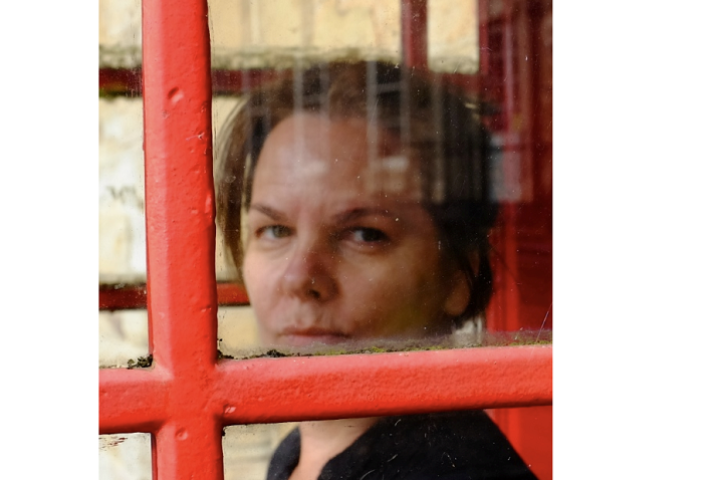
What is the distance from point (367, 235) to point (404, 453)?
255 millimetres

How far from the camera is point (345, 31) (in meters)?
0.64

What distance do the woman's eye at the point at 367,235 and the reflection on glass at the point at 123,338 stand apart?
230mm

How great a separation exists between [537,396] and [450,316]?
0.13m

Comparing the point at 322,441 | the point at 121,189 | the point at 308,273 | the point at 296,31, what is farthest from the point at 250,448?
the point at 296,31

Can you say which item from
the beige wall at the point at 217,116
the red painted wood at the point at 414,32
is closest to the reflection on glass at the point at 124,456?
the beige wall at the point at 217,116

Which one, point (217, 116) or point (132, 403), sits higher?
point (217, 116)

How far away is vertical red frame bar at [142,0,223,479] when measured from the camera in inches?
22.0

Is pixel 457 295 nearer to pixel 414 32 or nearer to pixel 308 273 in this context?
pixel 308 273

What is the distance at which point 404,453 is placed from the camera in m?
0.68

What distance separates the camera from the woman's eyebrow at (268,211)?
625 mm

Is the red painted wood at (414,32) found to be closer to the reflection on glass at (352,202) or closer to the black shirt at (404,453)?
the reflection on glass at (352,202)

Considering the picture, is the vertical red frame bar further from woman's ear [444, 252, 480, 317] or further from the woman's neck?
woman's ear [444, 252, 480, 317]

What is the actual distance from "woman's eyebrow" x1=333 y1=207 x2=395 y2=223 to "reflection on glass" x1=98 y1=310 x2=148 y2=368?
8.7 inches

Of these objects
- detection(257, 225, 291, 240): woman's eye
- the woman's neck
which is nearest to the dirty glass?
detection(257, 225, 291, 240): woman's eye
